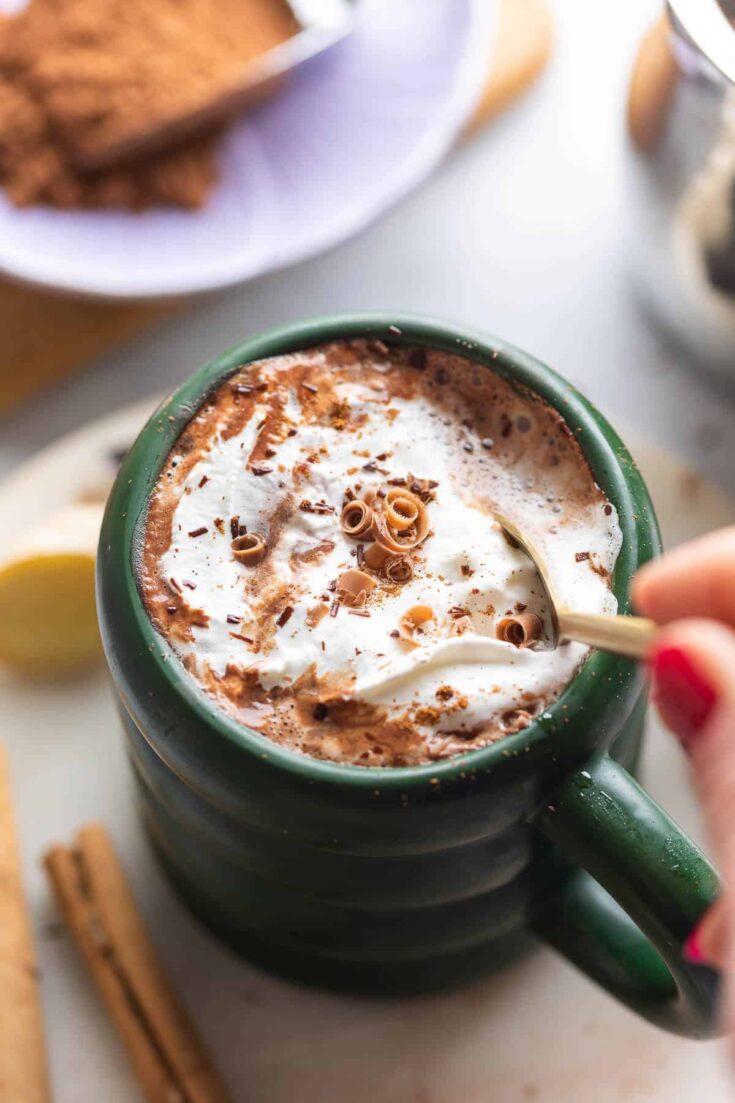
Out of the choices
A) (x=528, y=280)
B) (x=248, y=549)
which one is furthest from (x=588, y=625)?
(x=528, y=280)

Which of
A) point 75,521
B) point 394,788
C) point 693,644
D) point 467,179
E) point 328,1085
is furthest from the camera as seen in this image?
point 467,179

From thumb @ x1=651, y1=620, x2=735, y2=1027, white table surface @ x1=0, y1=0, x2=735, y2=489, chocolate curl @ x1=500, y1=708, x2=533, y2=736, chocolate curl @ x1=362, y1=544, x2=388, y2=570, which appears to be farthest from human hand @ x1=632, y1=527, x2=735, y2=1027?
white table surface @ x1=0, y1=0, x2=735, y2=489

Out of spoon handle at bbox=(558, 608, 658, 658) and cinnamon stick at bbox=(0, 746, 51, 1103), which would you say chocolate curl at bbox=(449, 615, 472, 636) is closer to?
spoon handle at bbox=(558, 608, 658, 658)

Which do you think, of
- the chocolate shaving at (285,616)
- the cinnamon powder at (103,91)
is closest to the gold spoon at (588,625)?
the chocolate shaving at (285,616)

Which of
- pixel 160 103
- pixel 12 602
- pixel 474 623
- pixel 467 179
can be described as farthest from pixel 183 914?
pixel 467 179

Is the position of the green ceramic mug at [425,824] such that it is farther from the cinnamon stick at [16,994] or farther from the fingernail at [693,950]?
the cinnamon stick at [16,994]

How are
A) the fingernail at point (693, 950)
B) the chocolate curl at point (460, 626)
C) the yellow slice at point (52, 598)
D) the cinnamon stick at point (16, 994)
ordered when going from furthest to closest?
the yellow slice at point (52, 598) < the cinnamon stick at point (16, 994) < the chocolate curl at point (460, 626) < the fingernail at point (693, 950)

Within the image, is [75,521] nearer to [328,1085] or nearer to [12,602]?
[12,602]
